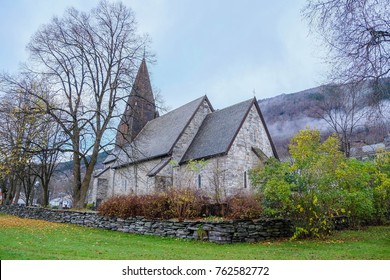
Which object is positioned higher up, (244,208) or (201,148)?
(201,148)

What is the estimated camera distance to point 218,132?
25109 mm

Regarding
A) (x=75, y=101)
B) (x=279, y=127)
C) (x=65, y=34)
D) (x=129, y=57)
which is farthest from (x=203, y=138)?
(x=279, y=127)

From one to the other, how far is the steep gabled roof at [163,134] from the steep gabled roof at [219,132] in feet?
4.87

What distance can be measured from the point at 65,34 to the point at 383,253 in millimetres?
21115

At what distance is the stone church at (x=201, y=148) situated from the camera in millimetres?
22672

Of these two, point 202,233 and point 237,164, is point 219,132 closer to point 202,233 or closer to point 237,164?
point 237,164

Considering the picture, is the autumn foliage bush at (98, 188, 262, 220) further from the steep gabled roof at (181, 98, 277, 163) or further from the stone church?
the steep gabled roof at (181, 98, 277, 163)

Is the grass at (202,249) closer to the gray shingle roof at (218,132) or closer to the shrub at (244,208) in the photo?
the shrub at (244,208)

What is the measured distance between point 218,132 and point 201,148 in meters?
1.78

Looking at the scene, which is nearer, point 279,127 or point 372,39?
point 372,39

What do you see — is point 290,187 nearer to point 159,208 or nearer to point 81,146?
point 159,208

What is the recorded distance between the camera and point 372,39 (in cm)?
838

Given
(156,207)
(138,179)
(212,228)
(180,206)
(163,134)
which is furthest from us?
(163,134)

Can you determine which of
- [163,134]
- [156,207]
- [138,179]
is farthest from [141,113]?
[156,207]
